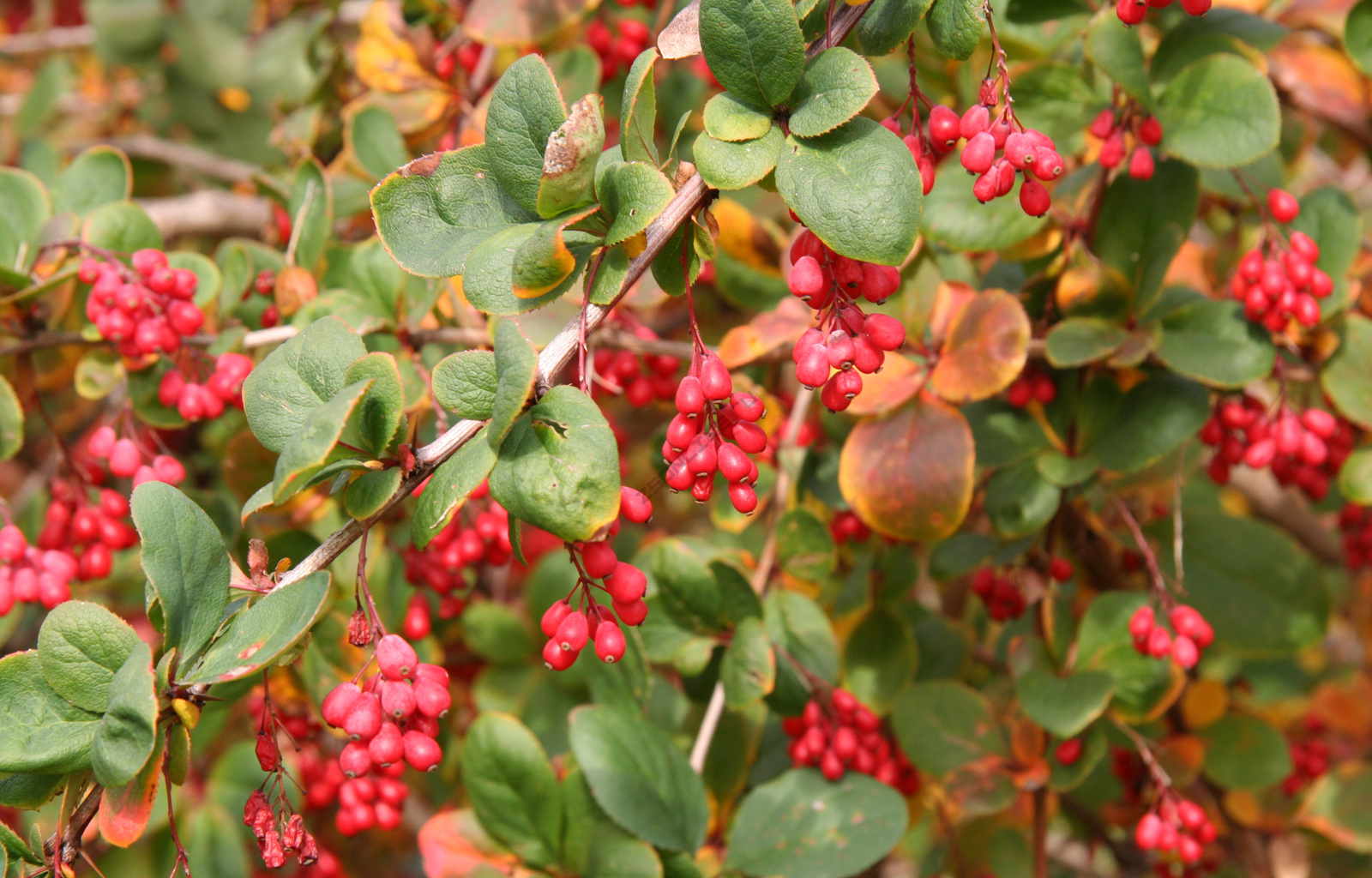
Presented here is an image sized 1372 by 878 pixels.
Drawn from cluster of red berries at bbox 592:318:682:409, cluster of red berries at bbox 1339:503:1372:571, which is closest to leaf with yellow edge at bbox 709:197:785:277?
cluster of red berries at bbox 592:318:682:409

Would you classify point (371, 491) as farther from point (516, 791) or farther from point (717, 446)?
point (516, 791)

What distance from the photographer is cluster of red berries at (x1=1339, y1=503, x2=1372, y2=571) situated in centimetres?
219

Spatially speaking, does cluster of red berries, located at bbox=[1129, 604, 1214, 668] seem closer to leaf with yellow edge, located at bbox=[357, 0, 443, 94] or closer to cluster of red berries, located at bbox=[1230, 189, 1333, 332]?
cluster of red berries, located at bbox=[1230, 189, 1333, 332]

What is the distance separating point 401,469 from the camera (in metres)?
1.05

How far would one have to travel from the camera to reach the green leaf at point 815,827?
5.19ft

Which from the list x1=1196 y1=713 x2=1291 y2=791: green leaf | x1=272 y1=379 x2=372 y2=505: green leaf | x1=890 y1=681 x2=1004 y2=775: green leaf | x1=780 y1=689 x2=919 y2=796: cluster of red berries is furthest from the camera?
x1=1196 y1=713 x2=1291 y2=791: green leaf

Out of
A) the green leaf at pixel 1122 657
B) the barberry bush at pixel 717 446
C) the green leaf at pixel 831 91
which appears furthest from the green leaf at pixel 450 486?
the green leaf at pixel 1122 657

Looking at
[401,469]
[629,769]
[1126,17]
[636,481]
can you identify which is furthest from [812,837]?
[636,481]

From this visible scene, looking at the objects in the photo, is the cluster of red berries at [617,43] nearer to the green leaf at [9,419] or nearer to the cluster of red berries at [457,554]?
the cluster of red berries at [457,554]

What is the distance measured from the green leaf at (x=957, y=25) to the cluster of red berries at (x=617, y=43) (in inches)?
58.7

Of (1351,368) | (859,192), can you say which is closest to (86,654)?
(859,192)

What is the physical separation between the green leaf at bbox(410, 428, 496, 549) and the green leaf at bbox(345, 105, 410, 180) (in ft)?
3.90

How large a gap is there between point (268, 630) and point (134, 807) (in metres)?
0.31

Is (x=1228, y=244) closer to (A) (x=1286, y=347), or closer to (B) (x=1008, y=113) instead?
(A) (x=1286, y=347)
